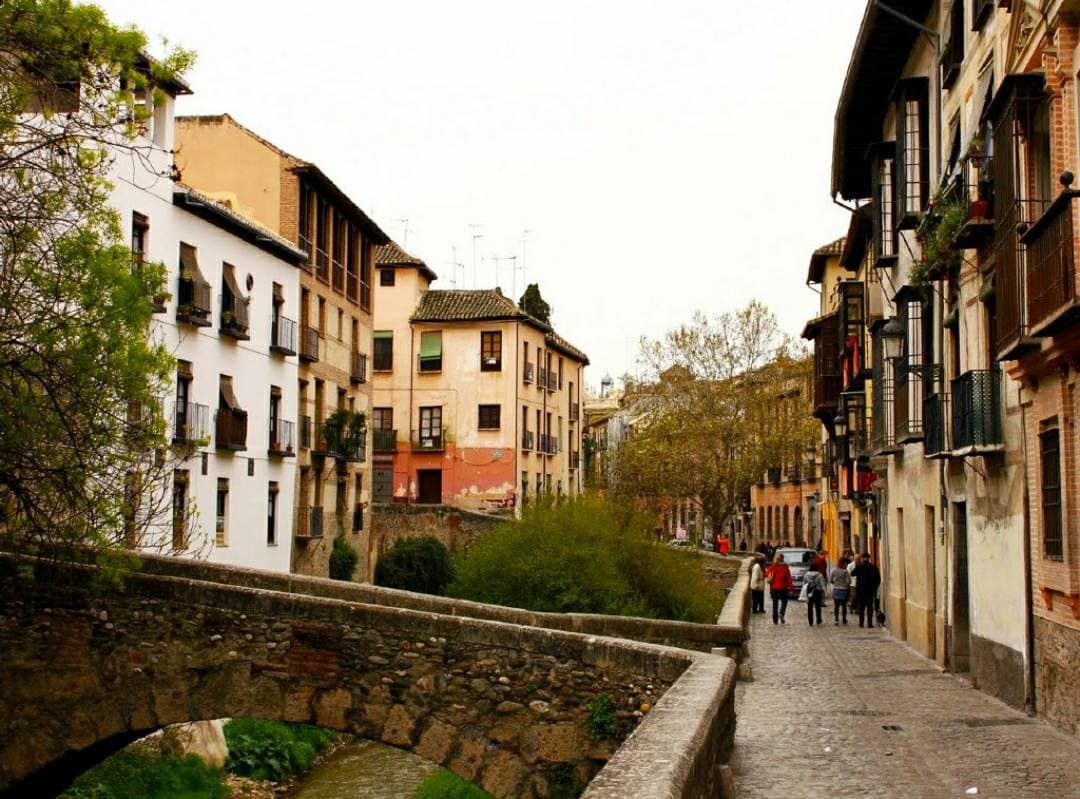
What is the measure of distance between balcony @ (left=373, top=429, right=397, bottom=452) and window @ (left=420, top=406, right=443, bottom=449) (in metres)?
1.25

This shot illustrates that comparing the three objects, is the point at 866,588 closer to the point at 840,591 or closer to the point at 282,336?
the point at 840,591

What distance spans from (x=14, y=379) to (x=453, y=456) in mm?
46552

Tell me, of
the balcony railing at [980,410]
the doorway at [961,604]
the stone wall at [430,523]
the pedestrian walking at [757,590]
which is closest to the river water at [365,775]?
the doorway at [961,604]

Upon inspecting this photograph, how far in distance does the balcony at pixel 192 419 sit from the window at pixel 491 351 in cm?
2987

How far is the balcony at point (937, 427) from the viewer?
63.7 feet

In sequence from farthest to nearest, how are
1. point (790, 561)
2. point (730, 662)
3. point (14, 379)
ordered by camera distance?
point (790, 561) → point (14, 379) → point (730, 662)

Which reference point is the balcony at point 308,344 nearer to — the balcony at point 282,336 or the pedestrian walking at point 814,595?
the balcony at point 282,336

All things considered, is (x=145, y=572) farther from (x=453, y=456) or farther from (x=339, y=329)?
(x=453, y=456)

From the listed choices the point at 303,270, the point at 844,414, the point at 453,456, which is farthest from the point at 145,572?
the point at 453,456

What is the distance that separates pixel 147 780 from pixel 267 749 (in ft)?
13.2

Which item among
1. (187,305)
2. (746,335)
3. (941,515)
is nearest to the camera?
(941,515)

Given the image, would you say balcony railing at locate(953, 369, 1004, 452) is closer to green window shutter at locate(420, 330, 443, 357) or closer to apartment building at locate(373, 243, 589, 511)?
apartment building at locate(373, 243, 589, 511)

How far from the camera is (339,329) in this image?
41.7 metres

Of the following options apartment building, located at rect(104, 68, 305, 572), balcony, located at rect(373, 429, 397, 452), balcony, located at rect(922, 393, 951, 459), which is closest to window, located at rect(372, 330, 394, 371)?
balcony, located at rect(373, 429, 397, 452)
